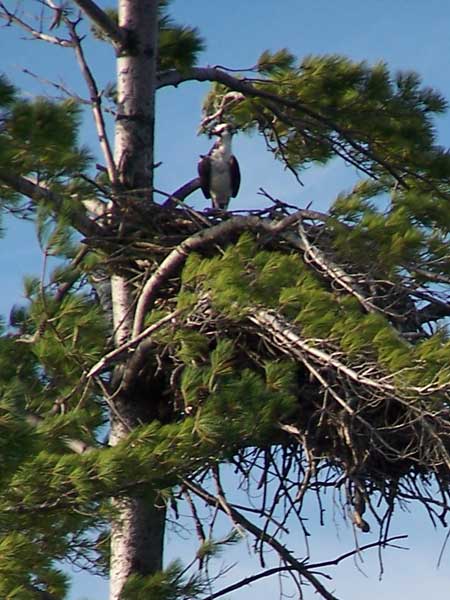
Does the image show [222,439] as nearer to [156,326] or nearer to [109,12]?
[156,326]

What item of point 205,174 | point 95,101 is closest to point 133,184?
point 95,101

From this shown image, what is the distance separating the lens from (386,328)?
7480 millimetres

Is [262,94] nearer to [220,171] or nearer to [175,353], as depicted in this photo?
[220,171]

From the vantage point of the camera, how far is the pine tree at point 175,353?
7664mm

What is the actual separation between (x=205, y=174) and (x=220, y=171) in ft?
0.38

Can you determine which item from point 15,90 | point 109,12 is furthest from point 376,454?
point 109,12

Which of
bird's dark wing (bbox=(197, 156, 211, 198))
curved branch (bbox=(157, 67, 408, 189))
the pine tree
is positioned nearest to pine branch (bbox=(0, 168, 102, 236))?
the pine tree

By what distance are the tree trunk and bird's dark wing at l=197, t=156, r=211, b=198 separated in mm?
1120

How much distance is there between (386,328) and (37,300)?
1.81m

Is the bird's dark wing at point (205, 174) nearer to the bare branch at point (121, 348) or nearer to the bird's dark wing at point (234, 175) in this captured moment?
the bird's dark wing at point (234, 175)

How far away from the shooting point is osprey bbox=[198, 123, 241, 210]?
10.7m

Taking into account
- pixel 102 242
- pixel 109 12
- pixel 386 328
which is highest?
pixel 109 12

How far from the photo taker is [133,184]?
9328 mm

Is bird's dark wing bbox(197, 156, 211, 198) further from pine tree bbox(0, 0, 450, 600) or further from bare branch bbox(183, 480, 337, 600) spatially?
bare branch bbox(183, 480, 337, 600)
